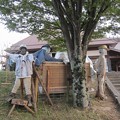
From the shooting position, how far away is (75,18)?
7.39 meters

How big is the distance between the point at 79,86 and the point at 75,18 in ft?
6.98

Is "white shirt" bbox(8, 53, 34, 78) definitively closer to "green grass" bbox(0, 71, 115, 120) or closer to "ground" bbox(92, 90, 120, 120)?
"green grass" bbox(0, 71, 115, 120)

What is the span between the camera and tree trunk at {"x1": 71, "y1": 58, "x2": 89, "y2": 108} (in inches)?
289

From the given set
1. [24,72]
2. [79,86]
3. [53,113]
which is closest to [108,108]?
[79,86]

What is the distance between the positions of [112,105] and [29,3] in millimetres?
4535

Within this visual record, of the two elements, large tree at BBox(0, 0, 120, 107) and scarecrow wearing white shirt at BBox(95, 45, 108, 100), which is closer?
large tree at BBox(0, 0, 120, 107)

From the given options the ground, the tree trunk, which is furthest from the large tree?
the ground

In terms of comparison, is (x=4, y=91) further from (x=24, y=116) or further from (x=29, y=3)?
(x=29, y=3)

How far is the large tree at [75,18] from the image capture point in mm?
7371

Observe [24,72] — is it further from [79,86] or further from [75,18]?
[75,18]

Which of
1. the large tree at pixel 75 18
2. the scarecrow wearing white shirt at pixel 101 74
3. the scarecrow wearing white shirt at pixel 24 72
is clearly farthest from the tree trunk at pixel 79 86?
the scarecrow wearing white shirt at pixel 24 72

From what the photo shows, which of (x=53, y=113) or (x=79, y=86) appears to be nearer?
(x=53, y=113)

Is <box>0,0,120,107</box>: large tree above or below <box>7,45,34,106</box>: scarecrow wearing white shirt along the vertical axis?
above

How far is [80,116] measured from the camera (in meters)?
6.85
